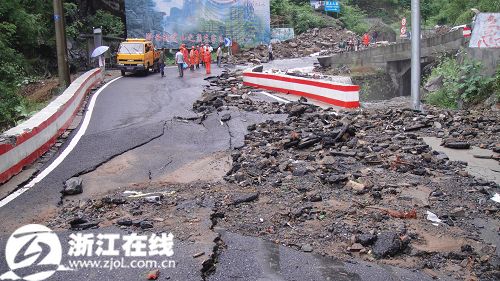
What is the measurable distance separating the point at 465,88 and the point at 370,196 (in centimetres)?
1246

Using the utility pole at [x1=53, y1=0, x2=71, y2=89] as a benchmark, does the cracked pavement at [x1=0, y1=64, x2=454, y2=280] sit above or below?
below

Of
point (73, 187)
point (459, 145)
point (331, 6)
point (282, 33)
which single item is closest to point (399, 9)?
point (331, 6)

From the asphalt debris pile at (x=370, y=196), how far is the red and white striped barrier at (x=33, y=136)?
12.3ft

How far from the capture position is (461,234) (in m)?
5.94

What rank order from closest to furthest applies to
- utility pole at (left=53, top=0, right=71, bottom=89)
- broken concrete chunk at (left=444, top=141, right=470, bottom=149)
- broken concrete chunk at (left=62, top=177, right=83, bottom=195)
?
broken concrete chunk at (left=62, top=177, right=83, bottom=195) < broken concrete chunk at (left=444, top=141, right=470, bottom=149) < utility pole at (left=53, top=0, right=71, bottom=89)

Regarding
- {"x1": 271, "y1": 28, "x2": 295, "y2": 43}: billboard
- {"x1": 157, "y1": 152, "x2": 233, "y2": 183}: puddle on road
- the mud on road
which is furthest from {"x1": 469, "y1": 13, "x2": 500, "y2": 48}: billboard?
{"x1": 271, "y1": 28, "x2": 295, "y2": 43}: billboard

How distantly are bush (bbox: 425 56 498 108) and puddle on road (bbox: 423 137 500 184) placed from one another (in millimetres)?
7015

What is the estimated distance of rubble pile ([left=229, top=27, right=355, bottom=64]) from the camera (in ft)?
160

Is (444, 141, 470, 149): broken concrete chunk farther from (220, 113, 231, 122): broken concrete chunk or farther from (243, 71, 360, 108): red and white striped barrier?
(243, 71, 360, 108): red and white striped barrier

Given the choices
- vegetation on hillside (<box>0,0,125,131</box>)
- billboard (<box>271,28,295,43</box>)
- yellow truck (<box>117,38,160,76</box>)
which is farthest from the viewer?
billboard (<box>271,28,295,43</box>)

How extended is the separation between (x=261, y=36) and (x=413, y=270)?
49.8 m

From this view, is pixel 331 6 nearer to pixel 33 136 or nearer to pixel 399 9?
pixel 399 9

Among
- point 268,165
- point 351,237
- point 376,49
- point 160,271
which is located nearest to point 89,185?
point 268,165

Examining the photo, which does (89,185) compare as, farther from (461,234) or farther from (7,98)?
(7,98)
